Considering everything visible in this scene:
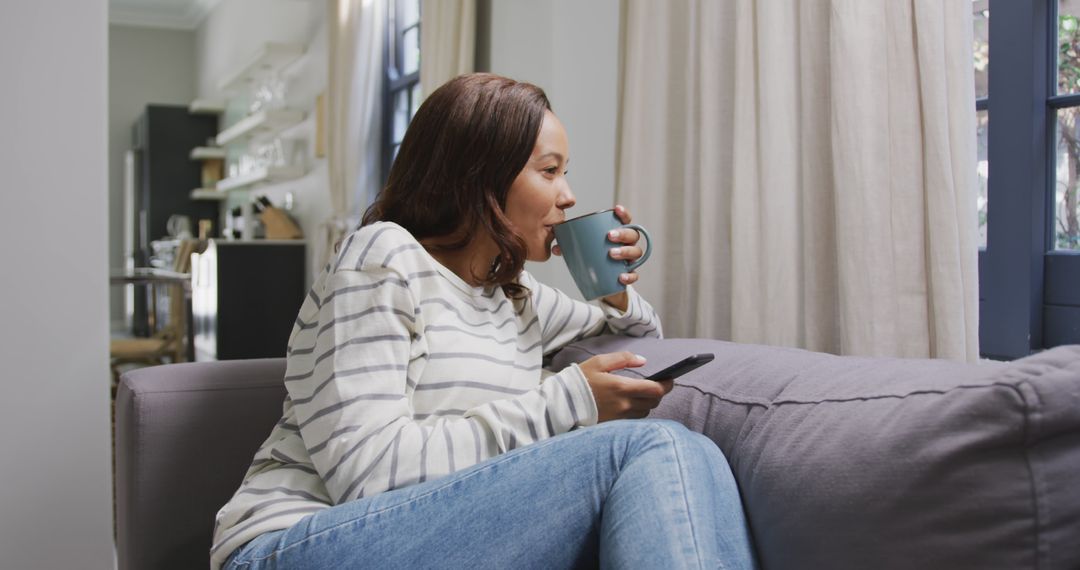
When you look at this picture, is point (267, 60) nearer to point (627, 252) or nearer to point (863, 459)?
point (627, 252)

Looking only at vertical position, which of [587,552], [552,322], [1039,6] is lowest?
[587,552]

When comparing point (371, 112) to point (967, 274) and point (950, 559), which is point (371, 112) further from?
point (950, 559)

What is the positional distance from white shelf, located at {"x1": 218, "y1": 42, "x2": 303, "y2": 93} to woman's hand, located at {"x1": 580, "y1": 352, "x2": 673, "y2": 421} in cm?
506

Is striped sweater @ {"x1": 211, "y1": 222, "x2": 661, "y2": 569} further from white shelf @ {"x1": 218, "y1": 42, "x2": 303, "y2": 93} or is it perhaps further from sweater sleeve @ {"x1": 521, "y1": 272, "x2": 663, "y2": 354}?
white shelf @ {"x1": 218, "y1": 42, "x2": 303, "y2": 93}

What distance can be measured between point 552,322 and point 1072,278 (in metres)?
0.93

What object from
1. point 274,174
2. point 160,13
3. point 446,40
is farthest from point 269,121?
point 160,13

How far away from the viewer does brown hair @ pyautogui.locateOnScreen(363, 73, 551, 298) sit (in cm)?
127

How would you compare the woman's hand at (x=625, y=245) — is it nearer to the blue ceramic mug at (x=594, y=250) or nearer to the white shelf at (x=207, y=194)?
the blue ceramic mug at (x=594, y=250)

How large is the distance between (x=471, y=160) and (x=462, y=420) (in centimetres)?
39

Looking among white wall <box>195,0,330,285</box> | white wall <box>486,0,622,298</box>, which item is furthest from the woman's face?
white wall <box>195,0,330,285</box>

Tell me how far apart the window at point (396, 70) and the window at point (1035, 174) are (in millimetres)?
3332

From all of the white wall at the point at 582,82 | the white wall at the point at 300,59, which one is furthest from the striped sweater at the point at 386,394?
the white wall at the point at 300,59

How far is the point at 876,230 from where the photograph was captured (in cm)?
158

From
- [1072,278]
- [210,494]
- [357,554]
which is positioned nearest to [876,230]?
[1072,278]
